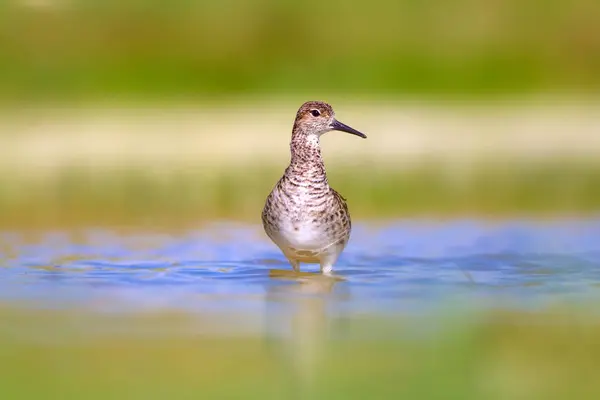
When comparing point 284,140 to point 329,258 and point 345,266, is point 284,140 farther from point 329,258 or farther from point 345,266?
point 329,258

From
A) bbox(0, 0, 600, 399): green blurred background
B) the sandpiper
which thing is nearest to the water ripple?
the sandpiper

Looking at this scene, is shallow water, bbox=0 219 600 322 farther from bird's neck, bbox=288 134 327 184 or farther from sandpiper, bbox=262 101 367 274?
bird's neck, bbox=288 134 327 184

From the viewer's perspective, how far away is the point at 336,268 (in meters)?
9.09

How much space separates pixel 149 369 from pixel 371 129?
1320cm

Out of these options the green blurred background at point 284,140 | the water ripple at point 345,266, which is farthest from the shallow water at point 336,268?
the green blurred background at point 284,140

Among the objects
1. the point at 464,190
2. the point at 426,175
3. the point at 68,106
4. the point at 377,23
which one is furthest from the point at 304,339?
the point at 377,23

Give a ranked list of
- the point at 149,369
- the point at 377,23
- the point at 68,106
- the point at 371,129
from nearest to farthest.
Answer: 1. the point at 149,369
2. the point at 371,129
3. the point at 68,106
4. the point at 377,23

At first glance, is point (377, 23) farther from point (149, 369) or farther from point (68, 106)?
point (149, 369)

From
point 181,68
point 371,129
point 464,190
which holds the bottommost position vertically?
point 464,190

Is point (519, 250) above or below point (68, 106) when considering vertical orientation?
below

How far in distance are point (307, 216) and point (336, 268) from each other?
1.99 feet

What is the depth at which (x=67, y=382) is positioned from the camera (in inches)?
226

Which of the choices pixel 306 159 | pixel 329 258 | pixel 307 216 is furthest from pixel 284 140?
pixel 307 216

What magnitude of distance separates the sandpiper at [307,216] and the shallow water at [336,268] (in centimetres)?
20
